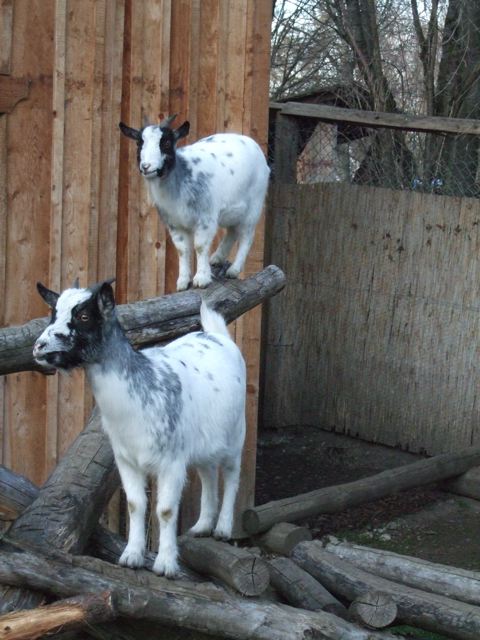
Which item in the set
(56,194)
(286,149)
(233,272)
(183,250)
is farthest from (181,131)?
(286,149)

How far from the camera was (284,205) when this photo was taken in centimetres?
998

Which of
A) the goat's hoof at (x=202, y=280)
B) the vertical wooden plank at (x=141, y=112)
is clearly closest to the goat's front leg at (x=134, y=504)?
the goat's hoof at (x=202, y=280)

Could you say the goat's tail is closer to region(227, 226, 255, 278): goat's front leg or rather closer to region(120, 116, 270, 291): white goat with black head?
region(120, 116, 270, 291): white goat with black head

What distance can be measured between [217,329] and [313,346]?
5094 millimetres

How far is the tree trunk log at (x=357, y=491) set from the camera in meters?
7.53

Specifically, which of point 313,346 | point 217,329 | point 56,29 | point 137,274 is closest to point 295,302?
point 313,346

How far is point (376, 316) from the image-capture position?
376 inches

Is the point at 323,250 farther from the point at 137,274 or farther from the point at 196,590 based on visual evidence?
the point at 196,590

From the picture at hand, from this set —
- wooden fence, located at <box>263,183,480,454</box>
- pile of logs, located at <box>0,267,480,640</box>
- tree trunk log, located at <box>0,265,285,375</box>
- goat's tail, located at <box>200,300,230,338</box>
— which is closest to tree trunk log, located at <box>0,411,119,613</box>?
pile of logs, located at <box>0,267,480,640</box>

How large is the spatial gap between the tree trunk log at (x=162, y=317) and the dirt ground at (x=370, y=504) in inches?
110

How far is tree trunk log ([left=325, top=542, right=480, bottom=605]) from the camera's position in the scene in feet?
17.9

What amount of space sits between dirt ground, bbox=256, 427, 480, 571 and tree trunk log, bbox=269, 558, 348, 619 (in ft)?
7.55

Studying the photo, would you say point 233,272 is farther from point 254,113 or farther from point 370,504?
point 370,504

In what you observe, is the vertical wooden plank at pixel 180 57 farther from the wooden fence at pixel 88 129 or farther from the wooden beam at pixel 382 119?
the wooden beam at pixel 382 119
